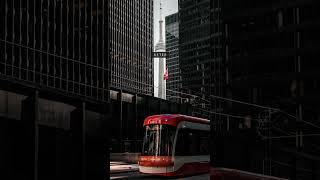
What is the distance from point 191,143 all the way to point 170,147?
7.40ft

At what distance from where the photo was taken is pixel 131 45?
16875 cm

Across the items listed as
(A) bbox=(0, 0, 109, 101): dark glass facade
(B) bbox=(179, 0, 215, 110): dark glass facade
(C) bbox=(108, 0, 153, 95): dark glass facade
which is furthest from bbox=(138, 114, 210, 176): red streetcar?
(C) bbox=(108, 0, 153, 95): dark glass facade

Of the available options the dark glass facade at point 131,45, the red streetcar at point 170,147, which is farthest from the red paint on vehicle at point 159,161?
the dark glass facade at point 131,45

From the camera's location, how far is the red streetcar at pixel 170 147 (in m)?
28.1

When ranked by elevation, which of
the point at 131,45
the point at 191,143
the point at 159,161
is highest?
the point at 131,45

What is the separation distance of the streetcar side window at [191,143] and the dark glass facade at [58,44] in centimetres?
658

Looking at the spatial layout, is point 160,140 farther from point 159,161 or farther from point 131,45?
point 131,45

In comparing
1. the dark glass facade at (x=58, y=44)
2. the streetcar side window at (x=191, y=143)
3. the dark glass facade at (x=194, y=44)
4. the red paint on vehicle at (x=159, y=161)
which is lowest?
the red paint on vehicle at (x=159, y=161)

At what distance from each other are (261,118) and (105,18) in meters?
14.8

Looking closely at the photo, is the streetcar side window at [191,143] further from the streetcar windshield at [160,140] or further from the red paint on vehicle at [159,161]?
the red paint on vehicle at [159,161]

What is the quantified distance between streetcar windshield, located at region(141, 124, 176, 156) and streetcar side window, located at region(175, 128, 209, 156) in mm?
567

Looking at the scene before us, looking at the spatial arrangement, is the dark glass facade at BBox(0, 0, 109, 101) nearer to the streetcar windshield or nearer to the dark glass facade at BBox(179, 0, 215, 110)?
the streetcar windshield

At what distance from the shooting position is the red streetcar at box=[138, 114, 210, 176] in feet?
92.2

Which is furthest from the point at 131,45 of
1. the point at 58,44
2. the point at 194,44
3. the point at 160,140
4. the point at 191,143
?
the point at 160,140
